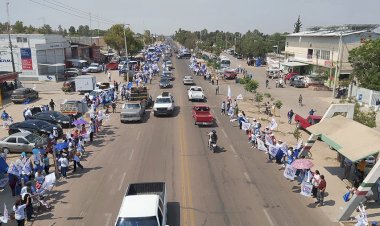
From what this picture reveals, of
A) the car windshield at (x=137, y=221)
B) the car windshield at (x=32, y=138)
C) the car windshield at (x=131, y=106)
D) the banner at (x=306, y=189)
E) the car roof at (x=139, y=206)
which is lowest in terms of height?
the banner at (x=306, y=189)

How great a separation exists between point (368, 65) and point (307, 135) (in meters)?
21.5

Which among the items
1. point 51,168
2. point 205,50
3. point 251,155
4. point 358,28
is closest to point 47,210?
point 51,168

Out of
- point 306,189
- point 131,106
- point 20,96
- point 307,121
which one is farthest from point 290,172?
point 20,96

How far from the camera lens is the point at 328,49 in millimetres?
62469

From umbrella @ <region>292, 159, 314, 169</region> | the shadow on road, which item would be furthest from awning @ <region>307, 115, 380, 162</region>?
the shadow on road

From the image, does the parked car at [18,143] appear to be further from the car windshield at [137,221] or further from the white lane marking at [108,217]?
the car windshield at [137,221]

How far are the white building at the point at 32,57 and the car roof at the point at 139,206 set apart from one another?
162 feet

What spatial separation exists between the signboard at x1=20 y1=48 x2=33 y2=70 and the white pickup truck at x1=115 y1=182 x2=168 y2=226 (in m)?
50.2

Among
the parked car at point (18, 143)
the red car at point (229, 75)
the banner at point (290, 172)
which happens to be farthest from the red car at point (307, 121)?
the red car at point (229, 75)

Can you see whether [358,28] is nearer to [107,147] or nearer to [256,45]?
[256,45]

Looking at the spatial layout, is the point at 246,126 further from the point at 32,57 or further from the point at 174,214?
the point at 32,57

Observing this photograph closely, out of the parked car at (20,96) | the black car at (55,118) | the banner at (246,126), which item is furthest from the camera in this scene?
the parked car at (20,96)

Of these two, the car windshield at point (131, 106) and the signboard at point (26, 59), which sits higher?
the signboard at point (26, 59)

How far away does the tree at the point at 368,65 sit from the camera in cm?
4381
